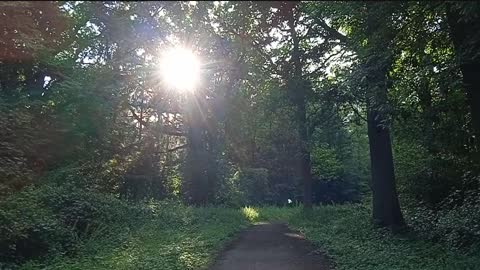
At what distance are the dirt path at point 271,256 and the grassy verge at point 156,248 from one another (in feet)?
1.77

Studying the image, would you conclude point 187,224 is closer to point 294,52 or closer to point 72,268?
point 294,52

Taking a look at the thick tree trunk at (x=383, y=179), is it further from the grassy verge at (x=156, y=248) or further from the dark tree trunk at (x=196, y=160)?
the dark tree trunk at (x=196, y=160)

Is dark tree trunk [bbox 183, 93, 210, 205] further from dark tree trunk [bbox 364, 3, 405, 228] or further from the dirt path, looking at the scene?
dark tree trunk [bbox 364, 3, 405, 228]

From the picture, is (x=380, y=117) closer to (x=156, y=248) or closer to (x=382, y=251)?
(x=382, y=251)

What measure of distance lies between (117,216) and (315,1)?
14269mm

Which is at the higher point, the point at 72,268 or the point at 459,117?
the point at 459,117

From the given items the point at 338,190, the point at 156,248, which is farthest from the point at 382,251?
the point at 338,190

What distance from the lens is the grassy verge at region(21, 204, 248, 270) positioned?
36.5 ft

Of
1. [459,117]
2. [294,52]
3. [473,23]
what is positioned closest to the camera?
[473,23]

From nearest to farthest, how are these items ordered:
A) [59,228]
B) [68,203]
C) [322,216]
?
1. [59,228]
2. [68,203]
3. [322,216]

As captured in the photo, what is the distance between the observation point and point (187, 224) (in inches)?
866

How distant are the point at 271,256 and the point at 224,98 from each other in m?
21.3

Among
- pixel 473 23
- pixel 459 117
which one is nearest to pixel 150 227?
pixel 459 117

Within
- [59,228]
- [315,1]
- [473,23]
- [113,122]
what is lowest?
[59,228]
